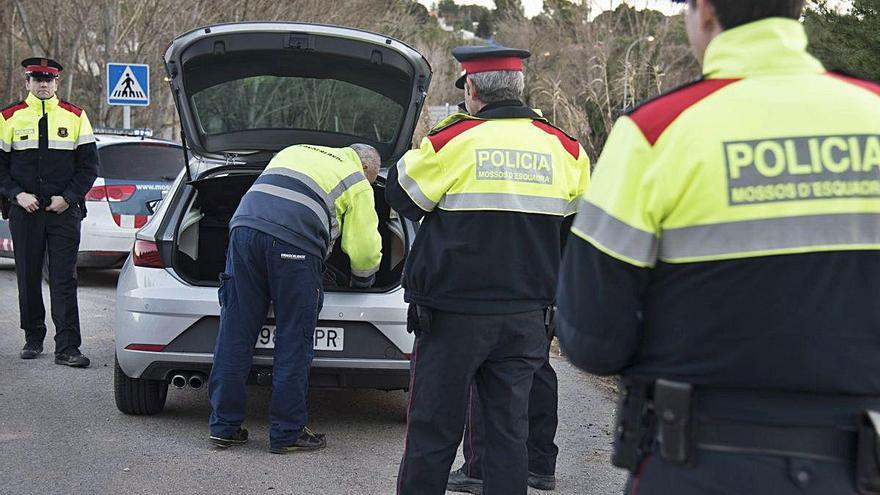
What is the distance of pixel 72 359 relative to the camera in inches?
310

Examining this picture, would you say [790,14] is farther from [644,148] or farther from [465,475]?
[465,475]

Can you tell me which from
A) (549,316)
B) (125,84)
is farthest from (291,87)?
(125,84)

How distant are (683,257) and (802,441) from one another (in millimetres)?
408

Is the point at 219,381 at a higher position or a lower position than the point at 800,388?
lower

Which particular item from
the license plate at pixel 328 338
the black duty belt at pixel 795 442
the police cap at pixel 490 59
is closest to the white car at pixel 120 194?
the license plate at pixel 328 338

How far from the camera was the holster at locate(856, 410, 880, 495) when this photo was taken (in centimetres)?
214

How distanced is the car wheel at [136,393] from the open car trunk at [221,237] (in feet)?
2.11

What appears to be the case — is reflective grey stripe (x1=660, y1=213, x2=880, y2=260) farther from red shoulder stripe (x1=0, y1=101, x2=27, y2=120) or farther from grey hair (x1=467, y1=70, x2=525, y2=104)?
red shoulder stripe (x1=0, y1=101, x2=27, y2=120)

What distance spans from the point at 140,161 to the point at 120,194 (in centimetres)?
40

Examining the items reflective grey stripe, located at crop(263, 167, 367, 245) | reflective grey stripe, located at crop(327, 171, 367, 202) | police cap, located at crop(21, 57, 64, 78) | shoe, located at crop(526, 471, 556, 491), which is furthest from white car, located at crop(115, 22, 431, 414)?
police cap, located at crop(21, 57, 64, 78)

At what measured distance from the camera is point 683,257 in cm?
229

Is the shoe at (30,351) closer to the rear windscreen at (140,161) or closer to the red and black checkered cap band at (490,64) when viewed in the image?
the rear windscreen at (140,161)

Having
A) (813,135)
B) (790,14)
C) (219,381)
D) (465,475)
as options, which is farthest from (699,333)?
(219,381)

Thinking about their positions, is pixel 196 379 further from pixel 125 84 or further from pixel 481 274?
pixel 125 84
